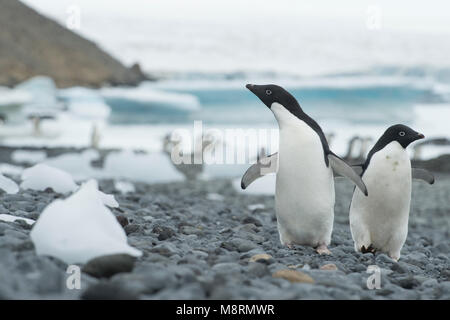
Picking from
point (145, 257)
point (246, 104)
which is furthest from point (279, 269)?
point (246, 104)

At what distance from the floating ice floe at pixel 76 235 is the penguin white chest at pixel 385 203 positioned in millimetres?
1687

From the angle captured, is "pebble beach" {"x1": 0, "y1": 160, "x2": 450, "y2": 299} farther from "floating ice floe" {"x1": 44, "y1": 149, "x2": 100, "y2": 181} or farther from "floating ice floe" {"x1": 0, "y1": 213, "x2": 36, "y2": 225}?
"floating ice floe" {"x1": 44, "y1": 149, "x2": 100, "y2": 181}

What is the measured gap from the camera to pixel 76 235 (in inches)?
91.7

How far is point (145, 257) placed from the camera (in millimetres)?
2566

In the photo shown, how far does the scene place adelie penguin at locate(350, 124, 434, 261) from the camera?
143 inches

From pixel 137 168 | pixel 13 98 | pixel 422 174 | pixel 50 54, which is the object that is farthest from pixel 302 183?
pixel 50 54

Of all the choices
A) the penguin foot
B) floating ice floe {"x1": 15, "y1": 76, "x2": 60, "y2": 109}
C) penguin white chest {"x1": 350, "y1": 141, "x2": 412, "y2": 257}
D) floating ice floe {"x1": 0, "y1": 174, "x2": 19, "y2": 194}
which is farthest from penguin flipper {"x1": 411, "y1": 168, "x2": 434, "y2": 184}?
floating ice floe {"x1": 15, "y1": 76, "x2": 60, "y2": 109}

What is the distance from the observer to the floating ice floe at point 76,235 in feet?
7.60

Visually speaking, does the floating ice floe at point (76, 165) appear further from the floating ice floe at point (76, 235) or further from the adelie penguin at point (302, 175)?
the floating ice floe at point (76, 235)

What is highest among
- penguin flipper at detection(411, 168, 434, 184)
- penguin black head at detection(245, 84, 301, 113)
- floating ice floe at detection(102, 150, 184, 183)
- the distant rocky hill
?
the distant rocky hill

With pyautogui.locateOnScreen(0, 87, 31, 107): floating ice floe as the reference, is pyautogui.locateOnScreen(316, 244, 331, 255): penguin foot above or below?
below

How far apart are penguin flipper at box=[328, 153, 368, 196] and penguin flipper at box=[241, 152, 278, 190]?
0.32 m

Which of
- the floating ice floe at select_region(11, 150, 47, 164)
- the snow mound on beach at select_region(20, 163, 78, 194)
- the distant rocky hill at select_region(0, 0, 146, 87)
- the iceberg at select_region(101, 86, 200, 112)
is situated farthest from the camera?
the distant rocky hill at select_region(0, 0, 146, 87)
